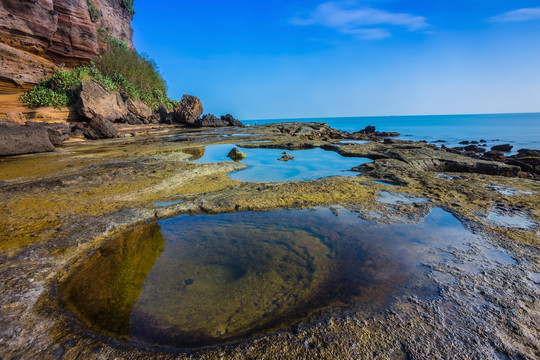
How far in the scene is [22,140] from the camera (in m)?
9.14

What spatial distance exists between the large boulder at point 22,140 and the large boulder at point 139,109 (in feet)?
46.0

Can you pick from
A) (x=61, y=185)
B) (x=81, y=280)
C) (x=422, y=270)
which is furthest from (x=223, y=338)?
(x=61, y=185)

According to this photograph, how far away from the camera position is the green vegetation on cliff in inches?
590

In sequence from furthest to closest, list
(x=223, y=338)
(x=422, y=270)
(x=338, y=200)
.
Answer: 1. (x=338, y=200)
2. (x=422, y=270)
3. (x=223, y=338)

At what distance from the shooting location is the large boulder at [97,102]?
1558 centimetres

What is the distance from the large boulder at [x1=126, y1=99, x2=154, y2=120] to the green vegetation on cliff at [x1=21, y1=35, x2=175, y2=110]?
64cm

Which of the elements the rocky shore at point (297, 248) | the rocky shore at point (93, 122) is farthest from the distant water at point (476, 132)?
the rocky shore at point (93, 122)

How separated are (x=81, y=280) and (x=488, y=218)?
506 cm

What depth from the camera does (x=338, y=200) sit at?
432cm

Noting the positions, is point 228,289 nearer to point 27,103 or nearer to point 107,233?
point 107,233

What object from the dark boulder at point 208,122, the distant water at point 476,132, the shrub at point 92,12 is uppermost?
the shrub at point 92,12

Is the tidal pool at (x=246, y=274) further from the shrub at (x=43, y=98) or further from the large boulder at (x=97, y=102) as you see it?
the shrub at (x=43, y=98)

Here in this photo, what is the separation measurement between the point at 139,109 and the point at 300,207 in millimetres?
24321

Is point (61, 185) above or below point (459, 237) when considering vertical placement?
above
